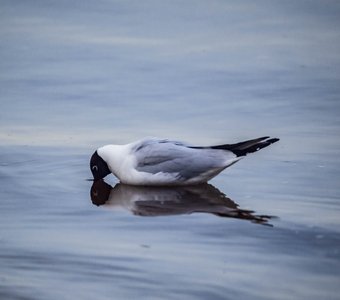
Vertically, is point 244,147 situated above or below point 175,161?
above

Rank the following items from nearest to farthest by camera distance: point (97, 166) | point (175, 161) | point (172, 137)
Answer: point (175, 161) → point (97, 166) → point (172, 137)

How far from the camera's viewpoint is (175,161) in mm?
8625

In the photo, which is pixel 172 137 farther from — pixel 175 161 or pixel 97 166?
pixel 175 161

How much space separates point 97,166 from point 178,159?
77cm

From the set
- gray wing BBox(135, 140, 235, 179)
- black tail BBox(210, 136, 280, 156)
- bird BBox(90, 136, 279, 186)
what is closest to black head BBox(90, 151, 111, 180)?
bird BBox(90, 136, 279, 186)

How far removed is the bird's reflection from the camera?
308 inches

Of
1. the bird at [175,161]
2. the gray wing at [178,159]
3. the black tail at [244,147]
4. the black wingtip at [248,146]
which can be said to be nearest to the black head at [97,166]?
the bird at [175,161]

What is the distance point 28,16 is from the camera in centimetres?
1406

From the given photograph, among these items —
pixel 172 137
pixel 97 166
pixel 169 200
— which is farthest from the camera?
pixel 172 137

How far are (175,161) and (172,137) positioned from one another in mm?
1152

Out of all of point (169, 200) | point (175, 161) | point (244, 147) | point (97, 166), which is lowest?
point (169, 200)

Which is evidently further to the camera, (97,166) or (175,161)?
(97,166)

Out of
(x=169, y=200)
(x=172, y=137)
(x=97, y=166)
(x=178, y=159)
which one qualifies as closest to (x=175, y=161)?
(x=178, y=159)

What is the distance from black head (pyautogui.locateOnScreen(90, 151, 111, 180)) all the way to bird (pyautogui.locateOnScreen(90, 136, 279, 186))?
0.85 feet
